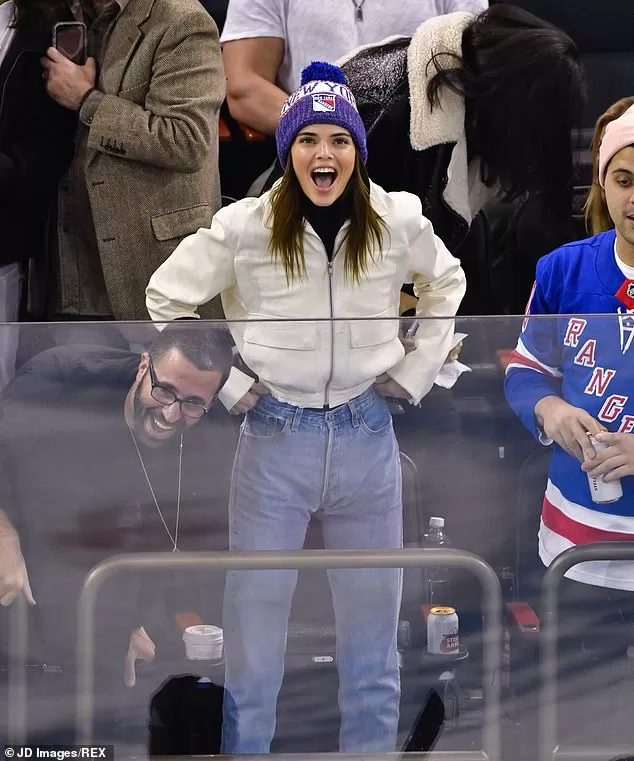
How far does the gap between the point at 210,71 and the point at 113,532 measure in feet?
5.25

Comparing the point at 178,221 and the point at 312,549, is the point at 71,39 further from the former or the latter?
the point at 312,549

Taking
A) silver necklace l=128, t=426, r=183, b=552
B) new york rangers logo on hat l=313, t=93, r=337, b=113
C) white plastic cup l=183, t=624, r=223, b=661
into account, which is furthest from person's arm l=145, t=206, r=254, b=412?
white plastic cup l=183, t=624, r=223, b=661

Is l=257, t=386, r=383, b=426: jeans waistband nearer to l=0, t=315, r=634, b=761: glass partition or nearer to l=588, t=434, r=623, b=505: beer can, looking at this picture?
l=0, t=315, r=634, b=761: glass partition

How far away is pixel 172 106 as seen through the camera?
9.61 feet

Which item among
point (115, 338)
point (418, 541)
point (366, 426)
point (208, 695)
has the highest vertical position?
point (115, 338)

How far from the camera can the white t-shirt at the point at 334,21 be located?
10.4 ft

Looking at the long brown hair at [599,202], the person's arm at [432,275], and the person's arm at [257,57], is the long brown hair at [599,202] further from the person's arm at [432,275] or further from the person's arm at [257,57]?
the person's arm at [257,57]

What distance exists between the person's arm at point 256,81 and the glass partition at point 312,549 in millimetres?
1673

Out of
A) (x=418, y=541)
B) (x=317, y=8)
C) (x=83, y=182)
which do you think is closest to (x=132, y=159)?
(x=83, y=182)

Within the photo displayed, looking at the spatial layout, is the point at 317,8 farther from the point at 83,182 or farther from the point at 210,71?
the point at 83,182

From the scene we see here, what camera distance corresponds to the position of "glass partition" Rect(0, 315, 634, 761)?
159cm

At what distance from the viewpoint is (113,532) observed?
1601 mm

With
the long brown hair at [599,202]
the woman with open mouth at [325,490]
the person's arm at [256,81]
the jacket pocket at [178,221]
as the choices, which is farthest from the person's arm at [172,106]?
the woman with open mouth at [325,490]

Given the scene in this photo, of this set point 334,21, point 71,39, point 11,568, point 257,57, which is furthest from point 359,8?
point 11,568
